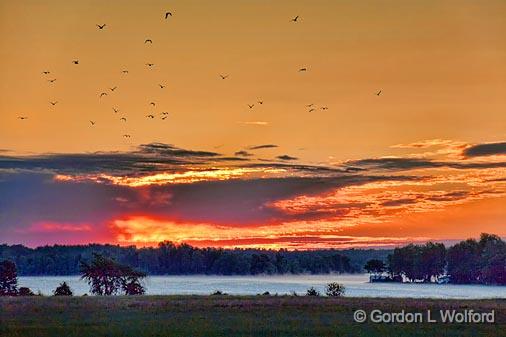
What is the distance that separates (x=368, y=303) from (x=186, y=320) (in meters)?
19.6

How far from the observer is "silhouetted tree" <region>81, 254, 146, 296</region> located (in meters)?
108

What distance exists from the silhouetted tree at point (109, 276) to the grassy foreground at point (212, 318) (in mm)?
32918

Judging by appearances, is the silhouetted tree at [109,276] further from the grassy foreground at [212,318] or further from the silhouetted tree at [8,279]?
the grassy foreground at [212,318]

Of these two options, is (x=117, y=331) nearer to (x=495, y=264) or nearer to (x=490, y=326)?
(x=490, y=326)

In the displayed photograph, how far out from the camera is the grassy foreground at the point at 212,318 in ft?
163

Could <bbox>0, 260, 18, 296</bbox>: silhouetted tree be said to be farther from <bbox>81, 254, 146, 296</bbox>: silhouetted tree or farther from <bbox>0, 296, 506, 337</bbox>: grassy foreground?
<bbox>0, 296, 506, 337</bbox>: grassy foreground
